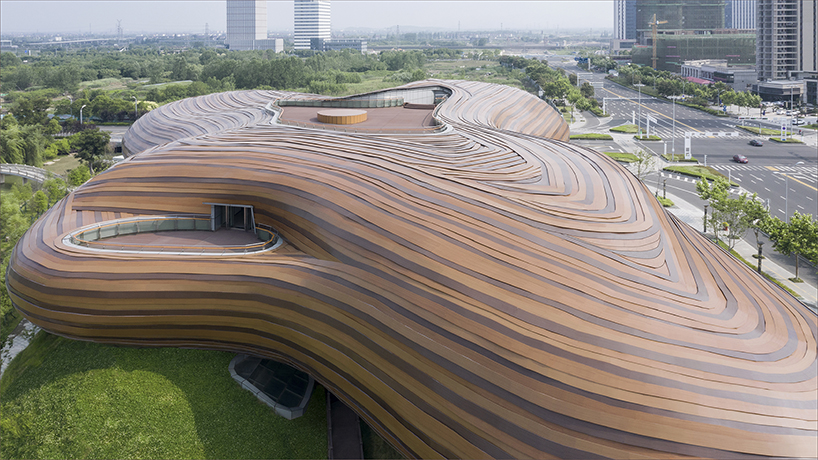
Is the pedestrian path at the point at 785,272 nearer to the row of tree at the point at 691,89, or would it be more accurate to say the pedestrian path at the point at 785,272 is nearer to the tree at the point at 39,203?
the tree at the point at 39,203

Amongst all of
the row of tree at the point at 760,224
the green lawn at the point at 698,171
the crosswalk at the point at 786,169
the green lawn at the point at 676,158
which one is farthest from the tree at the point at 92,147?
the crosswalk at the point at 786,169

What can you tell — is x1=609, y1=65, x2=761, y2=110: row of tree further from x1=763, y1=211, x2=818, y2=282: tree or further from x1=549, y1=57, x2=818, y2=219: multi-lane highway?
x1=763, y1=211, x2=818, y2=282: tree

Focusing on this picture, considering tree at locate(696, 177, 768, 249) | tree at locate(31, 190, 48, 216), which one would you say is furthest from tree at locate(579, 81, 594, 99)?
tree at locate(31, 190, 48, 216)

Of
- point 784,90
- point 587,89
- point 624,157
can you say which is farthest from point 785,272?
point 587,89

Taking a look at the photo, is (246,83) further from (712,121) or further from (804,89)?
(804,89)

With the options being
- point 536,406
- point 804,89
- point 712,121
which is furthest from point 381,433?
point 804,89

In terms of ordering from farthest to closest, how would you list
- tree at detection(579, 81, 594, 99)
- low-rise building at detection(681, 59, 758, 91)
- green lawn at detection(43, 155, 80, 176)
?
1. tree at detection(579, 81, 594, 99)
2. low-rise building at detection(681, 59, 758, 91)
3. green lawn at detection(43, 155, 80, 176)
